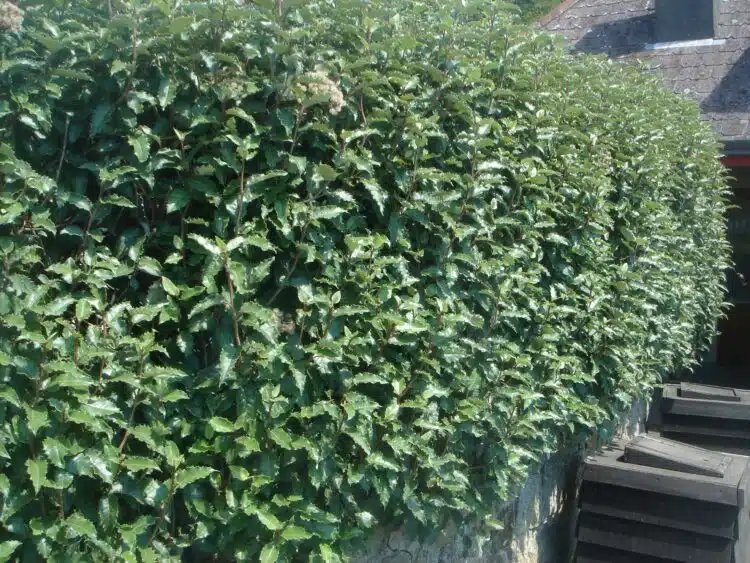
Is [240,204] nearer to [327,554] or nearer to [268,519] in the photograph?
[268,519]

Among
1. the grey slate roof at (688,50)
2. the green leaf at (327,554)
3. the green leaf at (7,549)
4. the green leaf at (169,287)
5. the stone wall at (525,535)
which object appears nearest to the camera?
the green leaf at (7,549)

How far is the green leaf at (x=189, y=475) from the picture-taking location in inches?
91.1

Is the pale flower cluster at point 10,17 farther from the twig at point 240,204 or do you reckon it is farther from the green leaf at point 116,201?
the twig at point 240,204

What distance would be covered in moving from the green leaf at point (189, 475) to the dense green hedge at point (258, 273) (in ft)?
0.04

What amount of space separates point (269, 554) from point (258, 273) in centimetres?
83

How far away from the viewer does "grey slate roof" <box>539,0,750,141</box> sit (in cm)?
877

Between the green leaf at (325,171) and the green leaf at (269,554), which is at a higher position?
the green leaf at (325,171)

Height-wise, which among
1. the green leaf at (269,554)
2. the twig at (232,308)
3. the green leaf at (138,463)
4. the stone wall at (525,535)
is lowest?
the stone wall at (525,535)

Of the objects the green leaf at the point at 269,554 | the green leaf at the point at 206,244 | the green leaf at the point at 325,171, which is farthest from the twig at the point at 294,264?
the green leaf at the point at 269,554

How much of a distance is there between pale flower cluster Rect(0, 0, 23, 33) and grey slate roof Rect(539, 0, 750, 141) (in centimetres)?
746

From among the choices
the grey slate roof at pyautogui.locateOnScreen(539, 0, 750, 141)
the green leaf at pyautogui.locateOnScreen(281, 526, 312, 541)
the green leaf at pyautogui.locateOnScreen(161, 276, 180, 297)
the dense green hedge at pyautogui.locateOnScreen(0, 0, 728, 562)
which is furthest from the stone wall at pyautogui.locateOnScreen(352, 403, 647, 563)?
the grey slate roof at pyautogui.locateOnScreen(539, 0, 750, 141)

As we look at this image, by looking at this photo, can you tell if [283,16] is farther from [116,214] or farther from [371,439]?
[371,439]

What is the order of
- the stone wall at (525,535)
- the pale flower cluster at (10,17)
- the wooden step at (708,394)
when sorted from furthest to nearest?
the wooden step at (708,394) < the stone wall at (525,535) < the pale flower cluster at (10,17)

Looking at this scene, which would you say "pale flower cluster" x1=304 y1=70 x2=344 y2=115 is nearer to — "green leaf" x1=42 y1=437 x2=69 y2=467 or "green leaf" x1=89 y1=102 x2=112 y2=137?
"green leaf" x1=89 y1=102 x2=112 y2=137
